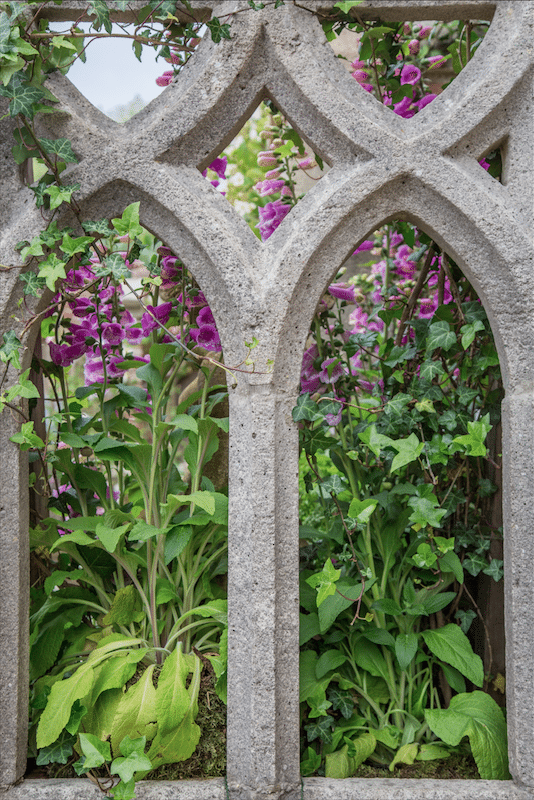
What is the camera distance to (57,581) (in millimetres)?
1695

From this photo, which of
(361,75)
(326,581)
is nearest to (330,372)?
(326,581)

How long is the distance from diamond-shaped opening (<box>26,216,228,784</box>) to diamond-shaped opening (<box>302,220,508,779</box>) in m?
0.31

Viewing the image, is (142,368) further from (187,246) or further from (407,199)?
(407,199)

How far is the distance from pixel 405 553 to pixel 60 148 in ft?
5.02

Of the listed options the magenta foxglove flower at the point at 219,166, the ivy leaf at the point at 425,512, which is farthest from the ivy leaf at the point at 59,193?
the ivy leaf at the point at 425,512

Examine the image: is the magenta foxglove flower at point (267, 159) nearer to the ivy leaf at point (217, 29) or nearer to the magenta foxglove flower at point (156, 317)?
the ivy leaf at point (217, 29)

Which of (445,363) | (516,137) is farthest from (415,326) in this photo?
(516,137)

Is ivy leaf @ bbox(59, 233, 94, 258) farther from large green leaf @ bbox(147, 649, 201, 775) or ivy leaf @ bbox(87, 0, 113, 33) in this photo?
large green leaf @ bbox(147, 649, 201, 775)

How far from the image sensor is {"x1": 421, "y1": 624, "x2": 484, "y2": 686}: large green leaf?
5.21ft

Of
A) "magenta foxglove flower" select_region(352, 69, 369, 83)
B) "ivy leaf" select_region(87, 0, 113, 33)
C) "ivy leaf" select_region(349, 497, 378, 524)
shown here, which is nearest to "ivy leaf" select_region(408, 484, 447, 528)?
"ivy leaf" select_region(349, 497, 378, 524)

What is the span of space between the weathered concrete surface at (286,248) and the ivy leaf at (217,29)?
0.11ft

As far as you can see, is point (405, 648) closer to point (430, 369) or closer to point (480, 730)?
point (480, 730)

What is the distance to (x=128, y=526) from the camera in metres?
1.62

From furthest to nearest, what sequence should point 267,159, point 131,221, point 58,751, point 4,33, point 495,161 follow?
point 267,159 < point 495,161 < point 58,751 < point 131,221 < point 4,33
